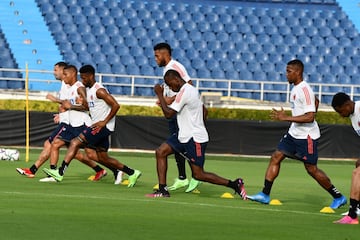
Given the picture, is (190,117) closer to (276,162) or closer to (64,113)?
(276,162)

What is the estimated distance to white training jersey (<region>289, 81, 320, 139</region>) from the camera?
1423cm

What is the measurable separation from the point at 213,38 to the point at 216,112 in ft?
23.7

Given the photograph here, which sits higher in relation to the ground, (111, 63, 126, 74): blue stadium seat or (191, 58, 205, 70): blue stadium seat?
(191, 58, 205, 70): blue stadium seat

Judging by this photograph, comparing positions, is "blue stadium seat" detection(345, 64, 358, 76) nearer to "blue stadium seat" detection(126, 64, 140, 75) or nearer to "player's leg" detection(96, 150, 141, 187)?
"blue stadium seat" detection(126, 64, 140, 75)

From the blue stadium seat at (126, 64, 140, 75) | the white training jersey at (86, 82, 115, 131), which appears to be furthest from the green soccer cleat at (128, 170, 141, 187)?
the blue stadium seat at (126, 64, 140, 75)

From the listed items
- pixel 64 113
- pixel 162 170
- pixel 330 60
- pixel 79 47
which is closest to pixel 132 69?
pixel 79 47

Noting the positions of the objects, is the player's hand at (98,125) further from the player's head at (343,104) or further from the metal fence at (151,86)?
the metal fence at (151,86)

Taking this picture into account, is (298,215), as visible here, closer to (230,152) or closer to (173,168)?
(173,168)

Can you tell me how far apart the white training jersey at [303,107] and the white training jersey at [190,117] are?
55.9 inches

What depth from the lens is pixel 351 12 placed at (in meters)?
40.6

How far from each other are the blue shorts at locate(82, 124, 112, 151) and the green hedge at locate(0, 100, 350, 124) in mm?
13462

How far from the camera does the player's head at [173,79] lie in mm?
14664

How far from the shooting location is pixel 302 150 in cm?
1436

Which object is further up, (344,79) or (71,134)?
(344,79)
